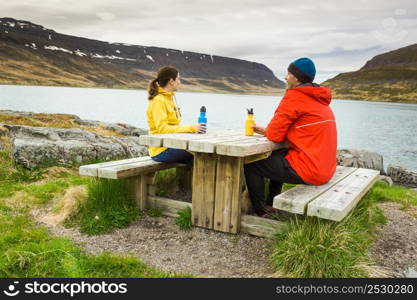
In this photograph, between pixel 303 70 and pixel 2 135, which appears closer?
pixel 303 70

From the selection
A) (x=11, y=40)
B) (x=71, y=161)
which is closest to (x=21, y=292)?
(x=71, y=161)

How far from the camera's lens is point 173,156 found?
228 inches

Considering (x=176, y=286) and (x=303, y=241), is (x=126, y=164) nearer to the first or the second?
(x=176, y=286)

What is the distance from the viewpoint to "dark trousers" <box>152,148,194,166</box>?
18.8 ft

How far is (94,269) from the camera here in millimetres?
3955

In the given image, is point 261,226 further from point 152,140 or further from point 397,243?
point 397,243

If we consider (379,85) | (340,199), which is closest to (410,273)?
(340,199)

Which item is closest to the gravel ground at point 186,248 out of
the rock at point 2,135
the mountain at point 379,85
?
the rock at point 2,135

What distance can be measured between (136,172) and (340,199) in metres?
2.69

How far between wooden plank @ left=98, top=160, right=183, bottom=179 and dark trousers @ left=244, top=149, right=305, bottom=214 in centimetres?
141

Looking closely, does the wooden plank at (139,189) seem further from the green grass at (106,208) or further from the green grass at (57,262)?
the green grass at (57,262)

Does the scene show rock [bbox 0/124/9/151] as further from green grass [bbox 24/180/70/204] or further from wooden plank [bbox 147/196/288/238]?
wooden plank [bbox 147/196/288/238]

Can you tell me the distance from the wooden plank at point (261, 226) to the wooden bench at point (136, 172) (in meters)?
1.53

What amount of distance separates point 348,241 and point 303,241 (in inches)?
22.2
